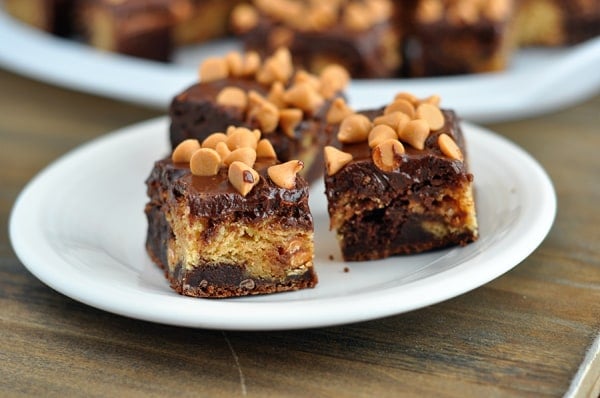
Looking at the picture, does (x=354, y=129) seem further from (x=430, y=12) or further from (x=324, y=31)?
(x=430, y=12)

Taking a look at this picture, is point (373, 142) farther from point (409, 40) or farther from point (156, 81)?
point (409, 40)

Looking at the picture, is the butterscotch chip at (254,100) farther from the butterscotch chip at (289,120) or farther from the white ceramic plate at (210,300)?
the white ceramic plate at (210,300)

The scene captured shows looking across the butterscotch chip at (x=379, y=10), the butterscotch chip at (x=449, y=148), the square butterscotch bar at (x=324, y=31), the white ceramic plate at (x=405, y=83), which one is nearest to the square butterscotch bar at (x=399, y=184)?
the butterscotch chip at (x=449, y=148)

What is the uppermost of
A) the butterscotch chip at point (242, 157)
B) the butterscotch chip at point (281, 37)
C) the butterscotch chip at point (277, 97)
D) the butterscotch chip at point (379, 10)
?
the butterscotch chip at point (379, 10)

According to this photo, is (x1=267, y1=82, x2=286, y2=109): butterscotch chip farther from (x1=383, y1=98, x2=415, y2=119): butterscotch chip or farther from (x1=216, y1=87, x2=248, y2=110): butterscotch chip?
(x1=383, y1=98, x2=415, y2=119): butterscotch chip

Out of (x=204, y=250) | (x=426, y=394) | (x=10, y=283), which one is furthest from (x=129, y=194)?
(x=426, y=394)

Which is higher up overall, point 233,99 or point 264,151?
point 233,99

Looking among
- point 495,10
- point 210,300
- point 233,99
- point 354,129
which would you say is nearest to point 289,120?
point 233,99
